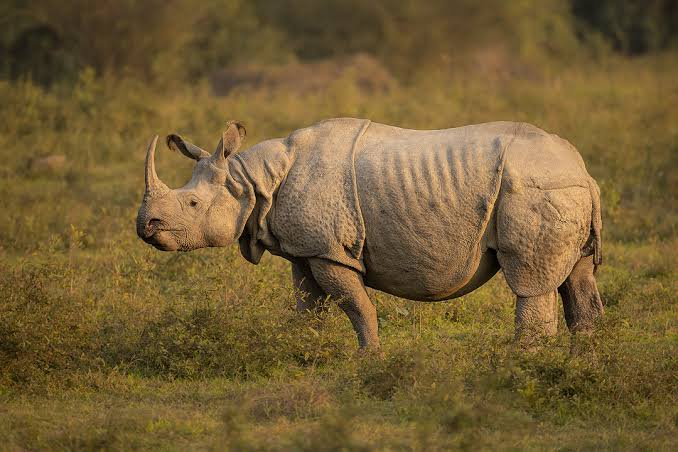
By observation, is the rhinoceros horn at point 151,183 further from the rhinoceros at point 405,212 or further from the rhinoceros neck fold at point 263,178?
the rhinoceros neck fold at point 263,178

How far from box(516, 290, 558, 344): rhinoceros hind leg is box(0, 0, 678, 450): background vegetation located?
162 millimetres

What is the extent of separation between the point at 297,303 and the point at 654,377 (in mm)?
2369

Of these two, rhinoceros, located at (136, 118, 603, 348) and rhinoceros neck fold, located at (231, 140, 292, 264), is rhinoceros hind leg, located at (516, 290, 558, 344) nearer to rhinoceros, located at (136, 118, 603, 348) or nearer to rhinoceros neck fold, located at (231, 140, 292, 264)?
rhinoceros, located at (136, 118, 603, 348)

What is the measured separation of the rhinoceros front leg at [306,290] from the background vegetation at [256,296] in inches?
7.3

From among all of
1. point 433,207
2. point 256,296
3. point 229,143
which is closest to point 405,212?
point 433,207

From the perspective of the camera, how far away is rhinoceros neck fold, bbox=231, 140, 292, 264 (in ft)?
24.1

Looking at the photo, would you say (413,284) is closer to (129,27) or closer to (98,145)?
(98,145)

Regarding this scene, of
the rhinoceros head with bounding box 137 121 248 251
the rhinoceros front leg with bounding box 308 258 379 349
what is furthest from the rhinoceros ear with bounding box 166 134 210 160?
the rhinoceros front leg with bounding box 308 258 379 349

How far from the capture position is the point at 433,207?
278 inches

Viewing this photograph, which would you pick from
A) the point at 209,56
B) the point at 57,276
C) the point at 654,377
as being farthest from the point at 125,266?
the point at 209,56

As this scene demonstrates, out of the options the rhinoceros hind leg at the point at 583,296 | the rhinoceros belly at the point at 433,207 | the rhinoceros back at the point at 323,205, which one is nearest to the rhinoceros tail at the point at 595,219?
the rhinoceros hind leg at the point at 583,296

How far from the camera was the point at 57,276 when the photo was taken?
27.8 feet

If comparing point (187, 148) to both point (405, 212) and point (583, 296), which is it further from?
point (583, 296)

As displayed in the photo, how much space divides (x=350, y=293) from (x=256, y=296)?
4.90ft
